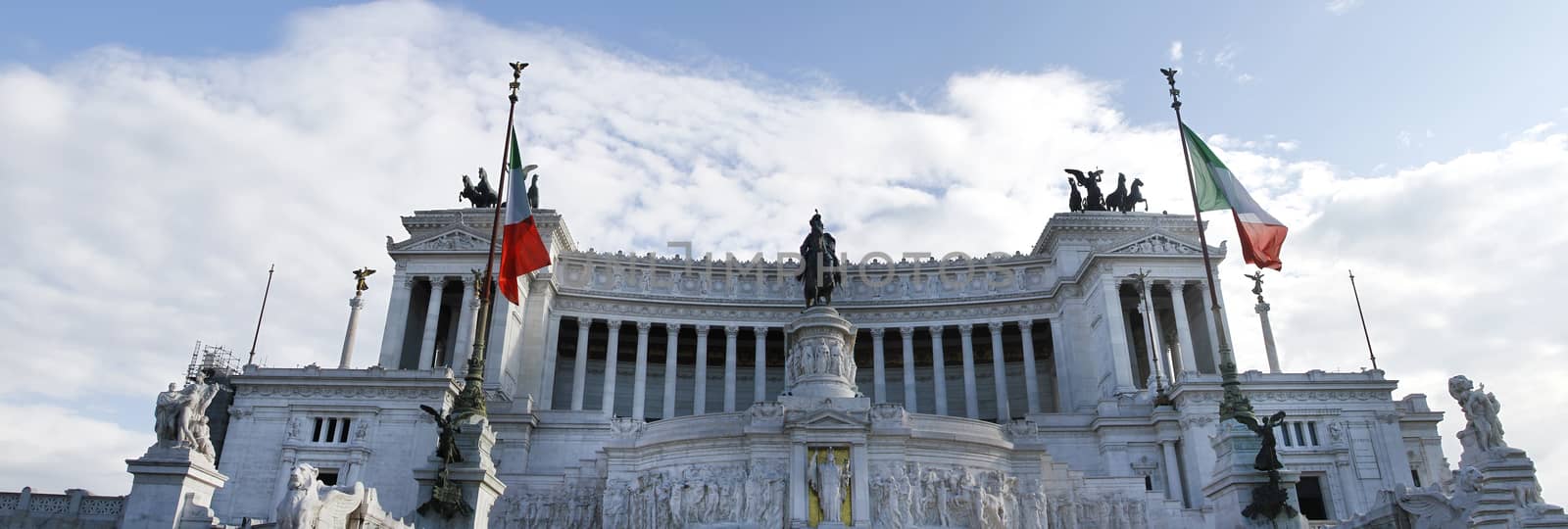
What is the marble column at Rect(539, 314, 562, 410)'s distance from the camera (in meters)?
61.9

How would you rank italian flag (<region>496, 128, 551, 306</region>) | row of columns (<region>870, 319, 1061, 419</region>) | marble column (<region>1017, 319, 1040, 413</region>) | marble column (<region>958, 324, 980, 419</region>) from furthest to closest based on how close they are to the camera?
row of columns (<region>870, 319, 1061, 419</region>)
marble column (<region>958, 324, 980, 419</region>)
marble column (<region>1017, 319, 1040, 413</region>)
italian flag (<region>496, 128, 551, 306</region>)

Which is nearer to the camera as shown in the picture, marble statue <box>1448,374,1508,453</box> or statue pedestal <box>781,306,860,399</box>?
marble statue <box>1448,374,1508,453</box>

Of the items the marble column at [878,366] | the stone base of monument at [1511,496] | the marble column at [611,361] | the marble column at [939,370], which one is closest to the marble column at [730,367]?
the marble column at [611,361]

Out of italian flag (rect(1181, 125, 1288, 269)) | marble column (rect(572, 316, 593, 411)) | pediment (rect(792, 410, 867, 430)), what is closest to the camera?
italian flag (rect(1181, 125, 1288, 269))

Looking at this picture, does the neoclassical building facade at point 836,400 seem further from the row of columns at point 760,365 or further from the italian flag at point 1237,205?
the italian flag at point 1237,205

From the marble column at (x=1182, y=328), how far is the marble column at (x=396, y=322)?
44717mm

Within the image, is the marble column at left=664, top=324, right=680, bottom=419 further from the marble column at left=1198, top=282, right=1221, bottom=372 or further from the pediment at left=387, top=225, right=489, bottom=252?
the marble column at left=1198, top=282, right=1221, bottom=372

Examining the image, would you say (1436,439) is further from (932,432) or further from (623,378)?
(623,378)

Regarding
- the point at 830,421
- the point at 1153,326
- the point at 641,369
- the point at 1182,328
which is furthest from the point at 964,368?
the point at 830,421

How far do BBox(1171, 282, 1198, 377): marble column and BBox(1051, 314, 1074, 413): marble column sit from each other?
6.67 m

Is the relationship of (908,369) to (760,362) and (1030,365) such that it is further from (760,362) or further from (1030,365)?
(760,362)

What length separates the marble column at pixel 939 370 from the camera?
65.9 m

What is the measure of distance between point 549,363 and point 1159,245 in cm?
3797

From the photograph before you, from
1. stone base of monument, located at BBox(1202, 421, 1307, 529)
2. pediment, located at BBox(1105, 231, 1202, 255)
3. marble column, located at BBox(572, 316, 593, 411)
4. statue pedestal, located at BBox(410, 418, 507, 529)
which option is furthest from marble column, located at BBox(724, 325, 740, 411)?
stone base of monument, located at BBox(1202, 421, 1307, 529)
